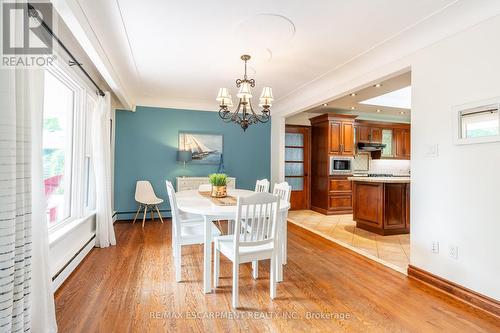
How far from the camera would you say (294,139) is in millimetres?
6570

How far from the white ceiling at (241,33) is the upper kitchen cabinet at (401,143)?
13.2ft

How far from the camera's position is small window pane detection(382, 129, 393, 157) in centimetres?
673

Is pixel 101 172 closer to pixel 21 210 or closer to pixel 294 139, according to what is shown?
pixel 21 210

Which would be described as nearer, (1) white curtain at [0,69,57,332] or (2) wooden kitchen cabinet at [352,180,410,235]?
(1) white curtain at [0,69,57,332]

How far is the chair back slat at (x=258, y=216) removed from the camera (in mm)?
2070

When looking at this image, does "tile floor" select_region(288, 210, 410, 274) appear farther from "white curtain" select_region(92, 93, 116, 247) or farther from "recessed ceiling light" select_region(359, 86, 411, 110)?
"white curtain" select_region(92, 93, 116, 247)

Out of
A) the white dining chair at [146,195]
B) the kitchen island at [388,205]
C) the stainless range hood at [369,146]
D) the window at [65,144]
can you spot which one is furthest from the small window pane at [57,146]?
the stainless range hood at [369,146]

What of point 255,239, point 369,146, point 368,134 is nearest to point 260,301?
point 255,239

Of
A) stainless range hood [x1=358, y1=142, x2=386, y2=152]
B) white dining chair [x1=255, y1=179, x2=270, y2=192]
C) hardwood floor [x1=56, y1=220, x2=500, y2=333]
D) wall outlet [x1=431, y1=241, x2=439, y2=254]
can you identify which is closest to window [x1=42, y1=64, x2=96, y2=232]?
hardwood floor [x1=56, y1=220, x2=500, y2=333]

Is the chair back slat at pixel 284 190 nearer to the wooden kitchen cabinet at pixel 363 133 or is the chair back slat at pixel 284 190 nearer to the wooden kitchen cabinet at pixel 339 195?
the wooden kitchen cabinet at pixel 339 195

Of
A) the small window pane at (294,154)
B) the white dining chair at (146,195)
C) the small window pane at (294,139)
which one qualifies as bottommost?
the white dining chair at (146,195)

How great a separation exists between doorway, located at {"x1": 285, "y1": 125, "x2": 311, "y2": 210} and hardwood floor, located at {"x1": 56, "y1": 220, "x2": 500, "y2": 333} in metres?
3.40

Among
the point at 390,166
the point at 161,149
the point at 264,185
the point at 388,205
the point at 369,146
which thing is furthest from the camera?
the point at 390,166

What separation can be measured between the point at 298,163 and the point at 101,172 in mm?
4448
